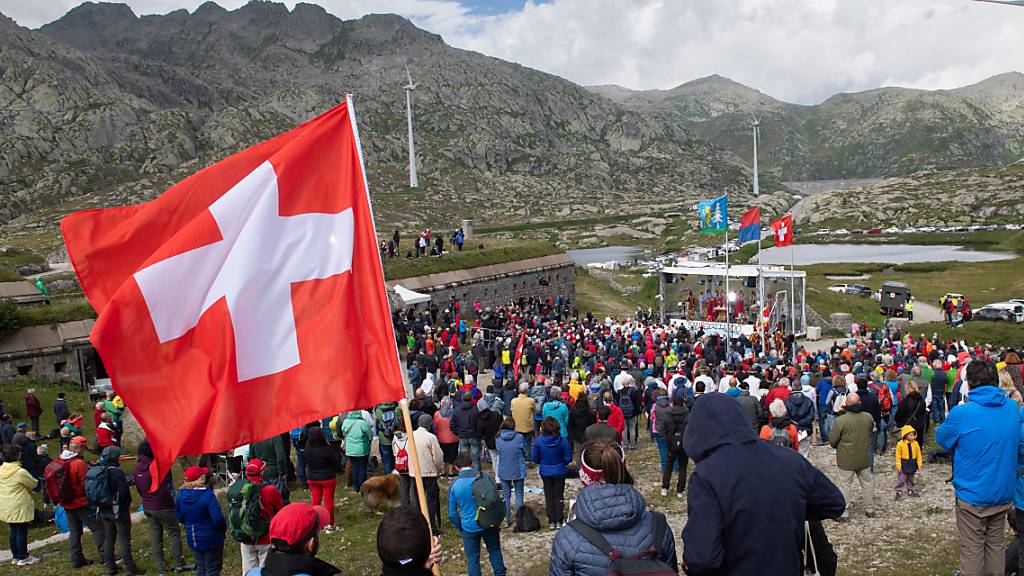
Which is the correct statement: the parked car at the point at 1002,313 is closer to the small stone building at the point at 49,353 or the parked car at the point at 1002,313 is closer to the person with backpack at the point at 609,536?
the person with backpack at the point at 609,536

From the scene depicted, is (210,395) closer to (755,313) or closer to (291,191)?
(291,191)

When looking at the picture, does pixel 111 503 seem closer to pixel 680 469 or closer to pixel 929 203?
pixel 680 469

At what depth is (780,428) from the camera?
492 inches

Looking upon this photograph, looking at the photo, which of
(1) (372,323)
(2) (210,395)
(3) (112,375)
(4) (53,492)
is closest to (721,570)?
(1) (372,323)

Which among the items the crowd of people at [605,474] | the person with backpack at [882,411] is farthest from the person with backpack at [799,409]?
the person with backpack at [882,411]

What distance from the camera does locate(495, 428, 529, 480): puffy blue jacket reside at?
10.1 metres

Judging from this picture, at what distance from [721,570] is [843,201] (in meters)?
174

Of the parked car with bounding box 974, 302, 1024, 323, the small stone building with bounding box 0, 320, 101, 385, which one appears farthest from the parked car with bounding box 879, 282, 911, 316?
the small stone building with bounding box 0, 320, 101, 385

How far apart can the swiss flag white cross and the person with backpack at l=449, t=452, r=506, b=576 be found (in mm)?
2704

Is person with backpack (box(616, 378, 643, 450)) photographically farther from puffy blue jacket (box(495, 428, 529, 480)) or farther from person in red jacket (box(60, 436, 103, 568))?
person in red jacket (box(60, 436, 103, 568))

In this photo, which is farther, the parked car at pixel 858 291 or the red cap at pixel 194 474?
the parked car at pixel 858 291

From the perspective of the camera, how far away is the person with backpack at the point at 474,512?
25.1 feet

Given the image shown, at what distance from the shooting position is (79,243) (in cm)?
604

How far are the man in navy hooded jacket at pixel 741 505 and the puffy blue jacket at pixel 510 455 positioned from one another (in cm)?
628
